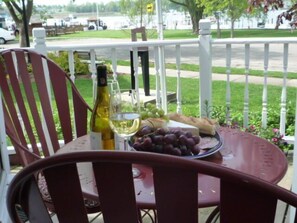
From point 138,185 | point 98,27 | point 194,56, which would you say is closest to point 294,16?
point 138,185

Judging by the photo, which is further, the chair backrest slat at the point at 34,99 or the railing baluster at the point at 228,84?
the railing baluster at the point at 228,84

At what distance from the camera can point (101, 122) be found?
4.94 ft

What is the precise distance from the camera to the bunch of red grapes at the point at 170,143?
1.32m

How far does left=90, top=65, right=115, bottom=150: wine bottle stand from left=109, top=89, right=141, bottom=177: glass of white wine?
5 cm

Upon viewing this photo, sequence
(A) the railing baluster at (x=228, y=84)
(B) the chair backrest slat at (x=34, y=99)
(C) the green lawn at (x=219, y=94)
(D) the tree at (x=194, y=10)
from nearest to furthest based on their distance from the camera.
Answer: (B) the chair backrest slat at (x=34, y=99)
(A) the railing baluster at (x=228, y=84)
(C) the green lawn at (x=219, y=94)
(D) the tree at (x=194, y=10)

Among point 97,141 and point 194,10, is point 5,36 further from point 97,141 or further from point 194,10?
point 97,141

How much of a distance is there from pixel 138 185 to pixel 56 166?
479 millimetres

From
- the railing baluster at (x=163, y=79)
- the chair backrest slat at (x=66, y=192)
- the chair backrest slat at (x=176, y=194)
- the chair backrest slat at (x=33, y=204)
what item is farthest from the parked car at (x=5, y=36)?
the chair backrest slat at (x=176, y=194)

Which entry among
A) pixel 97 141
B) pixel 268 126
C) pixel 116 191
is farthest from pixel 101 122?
pixel 268 126

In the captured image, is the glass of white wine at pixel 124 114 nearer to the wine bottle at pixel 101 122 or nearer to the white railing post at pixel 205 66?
the wine bottle at pixel 101 122

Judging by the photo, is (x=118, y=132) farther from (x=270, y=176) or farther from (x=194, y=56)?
(x=194, y=56)

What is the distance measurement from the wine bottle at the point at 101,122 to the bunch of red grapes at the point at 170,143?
5.1 inches

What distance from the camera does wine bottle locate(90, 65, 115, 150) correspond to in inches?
57.3

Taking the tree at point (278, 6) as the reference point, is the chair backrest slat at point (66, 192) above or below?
below
